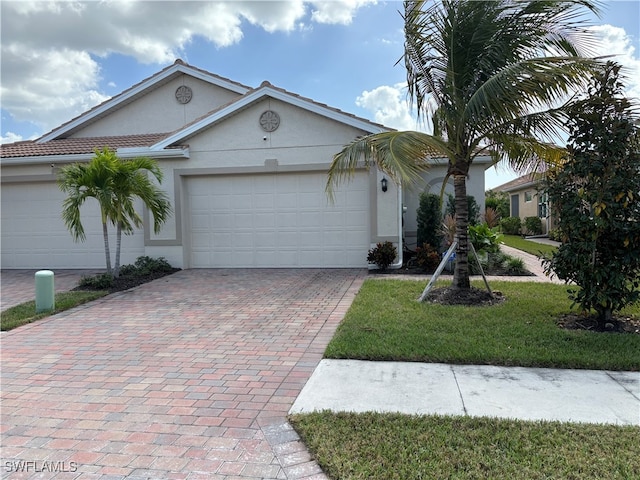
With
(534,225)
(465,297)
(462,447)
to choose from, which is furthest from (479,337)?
(534,225)

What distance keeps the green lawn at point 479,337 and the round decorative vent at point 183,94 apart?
11.2m

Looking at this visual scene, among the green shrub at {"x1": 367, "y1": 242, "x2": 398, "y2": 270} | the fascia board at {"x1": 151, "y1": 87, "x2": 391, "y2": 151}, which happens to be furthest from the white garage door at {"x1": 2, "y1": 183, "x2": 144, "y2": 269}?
the green shrub at {"x1": 367, "y1": 242, "x2": 398, "y2": 270}

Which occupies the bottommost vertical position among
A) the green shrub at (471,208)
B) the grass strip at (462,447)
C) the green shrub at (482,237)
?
the grass strip at (462,447)

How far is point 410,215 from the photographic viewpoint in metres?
14.0

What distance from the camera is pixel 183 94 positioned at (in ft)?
50.8

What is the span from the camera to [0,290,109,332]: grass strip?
6.92m

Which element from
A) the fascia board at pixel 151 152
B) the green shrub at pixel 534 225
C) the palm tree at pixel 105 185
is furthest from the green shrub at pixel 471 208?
the green shrub at pixel 534 225

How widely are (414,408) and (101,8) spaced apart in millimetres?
10762

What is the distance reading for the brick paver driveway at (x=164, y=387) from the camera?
9.97ft

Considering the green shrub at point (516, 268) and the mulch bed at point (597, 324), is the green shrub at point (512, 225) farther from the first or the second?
the mulch bed at point (597, 324)

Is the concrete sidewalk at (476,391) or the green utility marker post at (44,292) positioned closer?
the concrete sidewalk at (476,391)

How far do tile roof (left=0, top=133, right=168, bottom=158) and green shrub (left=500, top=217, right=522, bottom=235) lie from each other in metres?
19.1

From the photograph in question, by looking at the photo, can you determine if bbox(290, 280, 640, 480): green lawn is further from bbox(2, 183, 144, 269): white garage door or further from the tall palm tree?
bbox(2, 183, 144, 269): white garage door

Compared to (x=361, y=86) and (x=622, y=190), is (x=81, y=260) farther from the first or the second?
Result: (x=622, y=190)
